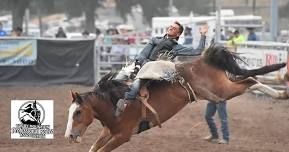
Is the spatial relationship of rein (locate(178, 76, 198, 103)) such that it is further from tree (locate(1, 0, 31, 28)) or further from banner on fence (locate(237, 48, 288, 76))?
tree (locate(1, 0, 31, 28))

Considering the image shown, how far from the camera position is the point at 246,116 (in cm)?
1348

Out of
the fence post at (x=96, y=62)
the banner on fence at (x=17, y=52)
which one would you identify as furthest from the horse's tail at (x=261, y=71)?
the banner on fence at (x=17, y=52)

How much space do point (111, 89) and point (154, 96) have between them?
563 mm

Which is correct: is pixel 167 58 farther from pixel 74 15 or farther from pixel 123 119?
pixel 74 15

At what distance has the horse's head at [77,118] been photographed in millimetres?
7559

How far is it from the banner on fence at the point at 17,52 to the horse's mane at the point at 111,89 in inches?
452

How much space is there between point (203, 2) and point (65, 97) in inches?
1473

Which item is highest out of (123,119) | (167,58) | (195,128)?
(167,58)

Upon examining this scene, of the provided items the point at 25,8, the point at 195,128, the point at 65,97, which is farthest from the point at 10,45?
the point at 25,8

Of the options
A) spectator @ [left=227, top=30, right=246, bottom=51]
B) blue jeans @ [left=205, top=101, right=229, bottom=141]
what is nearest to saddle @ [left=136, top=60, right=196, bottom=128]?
blue jeans @ [left=205, top=101, right=229, bottom=141]

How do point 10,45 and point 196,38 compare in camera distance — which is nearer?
point 10,45

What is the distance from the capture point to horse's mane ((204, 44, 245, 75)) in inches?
338

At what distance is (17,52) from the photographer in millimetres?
19312

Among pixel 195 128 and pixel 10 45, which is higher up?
pixel 10 45
